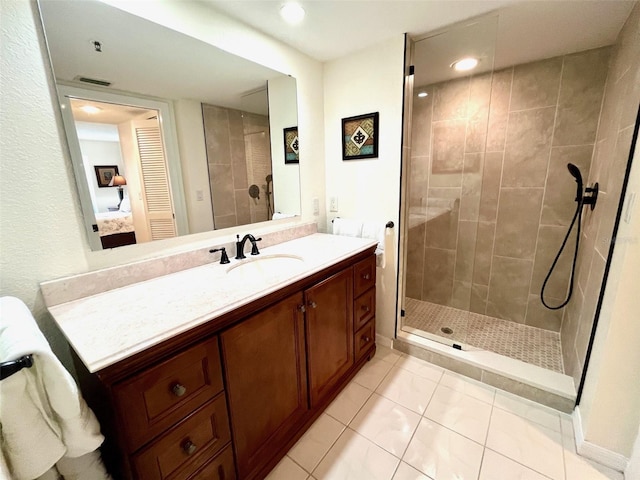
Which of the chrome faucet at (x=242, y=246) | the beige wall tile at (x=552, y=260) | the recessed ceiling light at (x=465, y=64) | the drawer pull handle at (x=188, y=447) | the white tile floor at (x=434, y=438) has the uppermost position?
the recessed ceiling light at (x=465, y=64)

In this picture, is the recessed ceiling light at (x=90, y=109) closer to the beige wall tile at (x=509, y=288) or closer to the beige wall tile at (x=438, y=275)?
the beige wall tile at (x=438, y=275)

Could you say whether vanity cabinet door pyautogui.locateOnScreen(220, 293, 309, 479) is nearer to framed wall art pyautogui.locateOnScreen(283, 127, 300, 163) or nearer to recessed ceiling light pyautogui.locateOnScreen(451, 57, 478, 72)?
framed wall art pyautogui.locateOnScreen(283, 127, 300, 163)

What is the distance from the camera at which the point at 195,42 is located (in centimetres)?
130

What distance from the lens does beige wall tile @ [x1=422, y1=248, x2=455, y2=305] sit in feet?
8.30

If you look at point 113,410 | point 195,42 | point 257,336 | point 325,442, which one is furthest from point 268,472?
point 195,42

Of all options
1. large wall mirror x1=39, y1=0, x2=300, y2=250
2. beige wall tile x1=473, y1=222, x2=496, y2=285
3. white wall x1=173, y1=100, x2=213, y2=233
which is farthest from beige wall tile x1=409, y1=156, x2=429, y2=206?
white wall x1=173, y1=100, x2=213, y2=233

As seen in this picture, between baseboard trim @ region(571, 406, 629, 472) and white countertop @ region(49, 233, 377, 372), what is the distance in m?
1.42

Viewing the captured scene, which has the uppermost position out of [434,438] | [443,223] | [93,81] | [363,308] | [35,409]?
[93,81]

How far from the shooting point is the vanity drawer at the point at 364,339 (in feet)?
5.79

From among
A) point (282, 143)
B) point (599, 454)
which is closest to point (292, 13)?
point (282, 143)

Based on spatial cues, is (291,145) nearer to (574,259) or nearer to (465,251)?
(465,251)

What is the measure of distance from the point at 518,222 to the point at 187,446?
2552mm

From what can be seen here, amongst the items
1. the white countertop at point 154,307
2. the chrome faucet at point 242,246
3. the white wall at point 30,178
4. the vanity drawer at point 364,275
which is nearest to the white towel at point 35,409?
the white countertop at point 154,307

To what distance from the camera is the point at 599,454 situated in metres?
1.24
